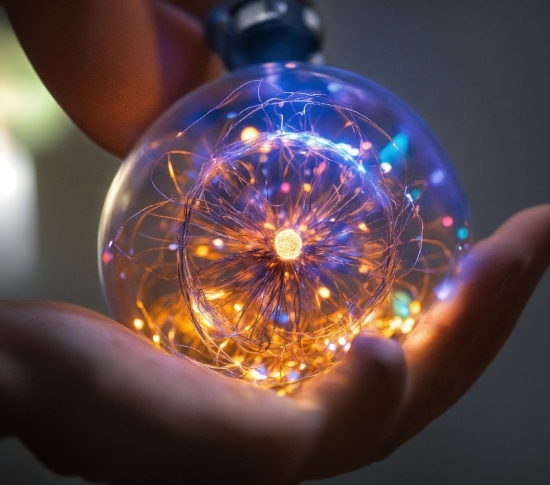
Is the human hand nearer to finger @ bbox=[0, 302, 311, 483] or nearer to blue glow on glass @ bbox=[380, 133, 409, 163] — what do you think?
finger @ bbox=[0, 302, 311, 483]

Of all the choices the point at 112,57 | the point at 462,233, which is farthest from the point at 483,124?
the point at 112,57

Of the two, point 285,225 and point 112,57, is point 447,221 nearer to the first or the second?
point 285,225

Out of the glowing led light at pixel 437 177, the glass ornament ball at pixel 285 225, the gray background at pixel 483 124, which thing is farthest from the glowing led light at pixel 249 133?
the gray background at pixel 483 124

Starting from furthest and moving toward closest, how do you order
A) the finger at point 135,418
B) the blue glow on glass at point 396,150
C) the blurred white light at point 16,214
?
the blurred white light at point 16,214 → the blue glow on glass at point 396,150 → the finger at point 135,418

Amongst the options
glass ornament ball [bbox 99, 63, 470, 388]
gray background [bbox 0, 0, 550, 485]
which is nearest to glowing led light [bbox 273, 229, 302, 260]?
glass ornament ball [bbox 99, 63, 470, 388]

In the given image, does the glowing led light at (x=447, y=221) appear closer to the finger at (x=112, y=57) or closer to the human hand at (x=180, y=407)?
the human hand at (x=180, y=407)

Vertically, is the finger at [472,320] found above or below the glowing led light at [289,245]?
below

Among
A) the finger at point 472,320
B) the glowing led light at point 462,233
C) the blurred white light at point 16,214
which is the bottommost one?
the finger at point 472,320
